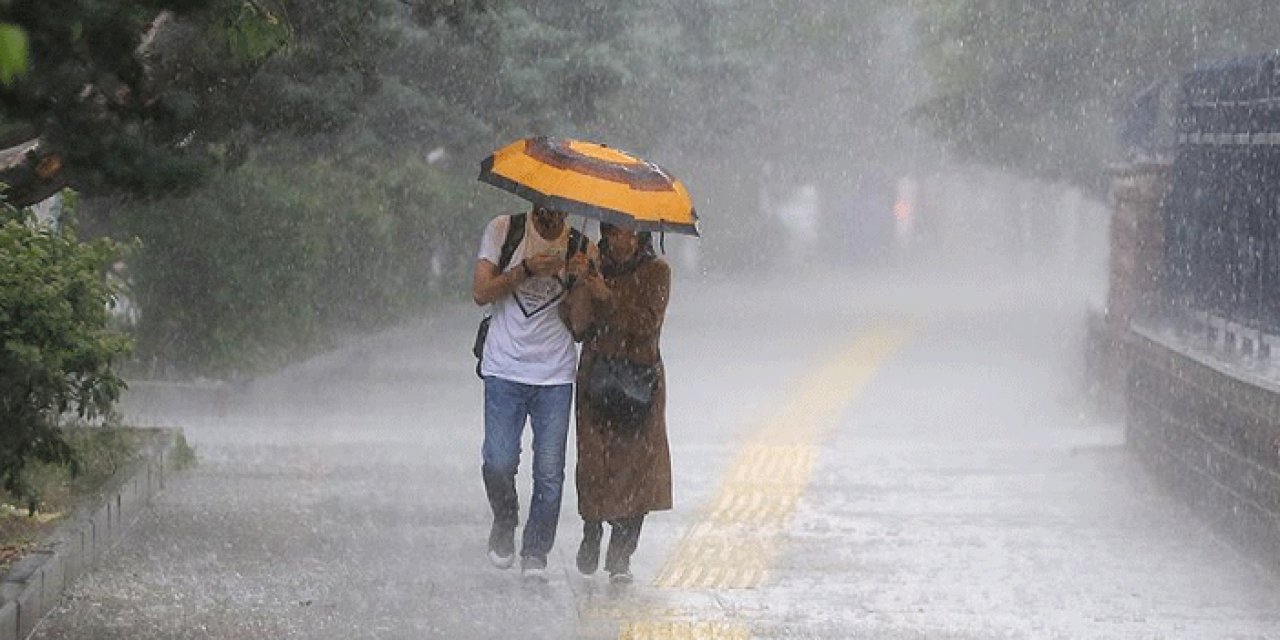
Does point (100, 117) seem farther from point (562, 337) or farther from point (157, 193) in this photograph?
point (562, 337)

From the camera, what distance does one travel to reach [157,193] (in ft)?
32.6

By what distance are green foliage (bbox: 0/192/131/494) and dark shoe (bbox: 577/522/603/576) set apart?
76.5 inches

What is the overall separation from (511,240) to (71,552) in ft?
6.76

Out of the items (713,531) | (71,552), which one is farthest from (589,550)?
(71,552)

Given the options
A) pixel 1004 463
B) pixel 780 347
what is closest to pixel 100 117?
pixel 1004 463

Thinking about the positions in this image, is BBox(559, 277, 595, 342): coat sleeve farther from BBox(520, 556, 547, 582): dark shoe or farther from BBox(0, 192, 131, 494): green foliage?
BBox(0, 192, 131, 494): green foliage

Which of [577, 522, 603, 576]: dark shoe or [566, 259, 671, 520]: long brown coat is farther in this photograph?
[577, 522, 603, 576]: dark shoe

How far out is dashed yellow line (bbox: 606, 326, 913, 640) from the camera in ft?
29.0

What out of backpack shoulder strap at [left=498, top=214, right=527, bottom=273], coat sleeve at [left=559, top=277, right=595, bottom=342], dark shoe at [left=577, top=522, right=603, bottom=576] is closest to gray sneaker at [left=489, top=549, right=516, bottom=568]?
dark shoe at [left=577, top=522, right=603, bottom=576]

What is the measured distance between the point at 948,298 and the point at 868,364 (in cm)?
2053

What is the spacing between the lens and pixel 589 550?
9633 mm

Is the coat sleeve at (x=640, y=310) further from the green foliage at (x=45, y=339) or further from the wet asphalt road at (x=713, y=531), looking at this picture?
the green foliage at (x=45, y=339)

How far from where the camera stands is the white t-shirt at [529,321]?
930 cm

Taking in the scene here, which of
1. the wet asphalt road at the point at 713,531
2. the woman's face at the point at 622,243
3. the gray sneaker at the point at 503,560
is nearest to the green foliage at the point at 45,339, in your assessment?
the wet asphalt road at the point at 713,531
